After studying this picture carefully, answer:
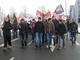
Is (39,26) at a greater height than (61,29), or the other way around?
(39,26)

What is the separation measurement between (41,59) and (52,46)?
7.52 meters

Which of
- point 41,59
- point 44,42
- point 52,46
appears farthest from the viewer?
point 44,42

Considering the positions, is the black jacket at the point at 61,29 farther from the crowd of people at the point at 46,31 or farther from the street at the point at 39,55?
the street at the point at 39,55

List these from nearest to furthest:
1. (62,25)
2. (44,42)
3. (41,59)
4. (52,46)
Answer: (41,59) → (62,25) → (52,46) → (44,42)

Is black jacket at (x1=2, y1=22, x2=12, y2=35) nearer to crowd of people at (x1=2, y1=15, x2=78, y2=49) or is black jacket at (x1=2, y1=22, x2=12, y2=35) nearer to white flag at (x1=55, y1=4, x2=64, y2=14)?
crowd of people at (x1=2, y1=15, x2=78, y2=49)

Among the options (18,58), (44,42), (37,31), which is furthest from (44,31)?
(18,58)

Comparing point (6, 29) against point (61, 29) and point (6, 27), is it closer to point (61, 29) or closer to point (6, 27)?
point (6, 27)

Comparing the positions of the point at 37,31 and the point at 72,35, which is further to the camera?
the point at 72,35

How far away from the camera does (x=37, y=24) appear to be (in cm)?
2277

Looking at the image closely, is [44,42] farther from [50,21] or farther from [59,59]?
[59,59]

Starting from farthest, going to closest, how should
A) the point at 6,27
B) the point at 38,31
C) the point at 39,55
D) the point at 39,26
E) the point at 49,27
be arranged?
the point at 38,31 → the point at 39,26 → the point at 49,27 → the point at 6,27 → the point at 39,55

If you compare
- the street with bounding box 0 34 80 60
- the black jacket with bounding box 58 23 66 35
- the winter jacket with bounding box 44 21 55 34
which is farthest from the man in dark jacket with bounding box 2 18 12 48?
the black jacket with bounding box 58 23 66 35

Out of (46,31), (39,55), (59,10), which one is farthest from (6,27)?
(59,10)

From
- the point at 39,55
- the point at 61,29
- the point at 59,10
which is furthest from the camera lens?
the point at 59,10
